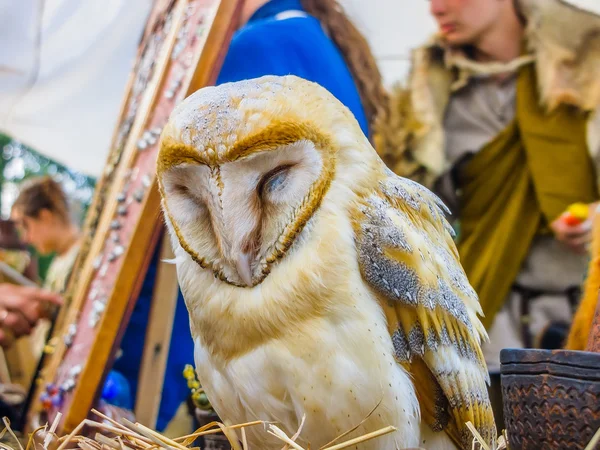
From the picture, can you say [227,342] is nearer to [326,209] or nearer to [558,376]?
[326,209]

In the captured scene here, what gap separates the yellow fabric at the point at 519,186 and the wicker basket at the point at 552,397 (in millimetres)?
1363

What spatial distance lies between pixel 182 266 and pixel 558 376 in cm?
51

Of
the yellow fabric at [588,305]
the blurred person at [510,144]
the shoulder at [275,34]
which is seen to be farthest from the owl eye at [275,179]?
the blurred person at [510,144]

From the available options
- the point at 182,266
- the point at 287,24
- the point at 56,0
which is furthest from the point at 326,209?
the point at 56,0

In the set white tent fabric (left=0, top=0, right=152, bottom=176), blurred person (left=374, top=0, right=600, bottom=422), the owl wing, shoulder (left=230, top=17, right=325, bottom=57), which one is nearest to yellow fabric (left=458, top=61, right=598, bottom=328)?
blurred person (left=374, top=0, right=600, bottom=422)

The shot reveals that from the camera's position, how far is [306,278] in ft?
2.63

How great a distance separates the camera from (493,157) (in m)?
2.05

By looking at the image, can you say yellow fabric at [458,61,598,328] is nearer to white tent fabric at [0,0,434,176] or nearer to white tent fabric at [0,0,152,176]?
white tent fabric at [0,0,434,176]

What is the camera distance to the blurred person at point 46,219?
3.27 meters

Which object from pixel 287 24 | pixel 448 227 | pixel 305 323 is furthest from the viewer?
pixel 287 24

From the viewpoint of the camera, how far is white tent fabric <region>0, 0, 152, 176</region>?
2143 mm

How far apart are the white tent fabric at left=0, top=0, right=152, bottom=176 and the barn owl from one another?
1.49 meters

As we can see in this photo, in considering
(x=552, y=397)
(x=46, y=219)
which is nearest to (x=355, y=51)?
(x=552, y=397)

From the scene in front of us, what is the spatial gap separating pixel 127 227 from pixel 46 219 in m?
2.03
